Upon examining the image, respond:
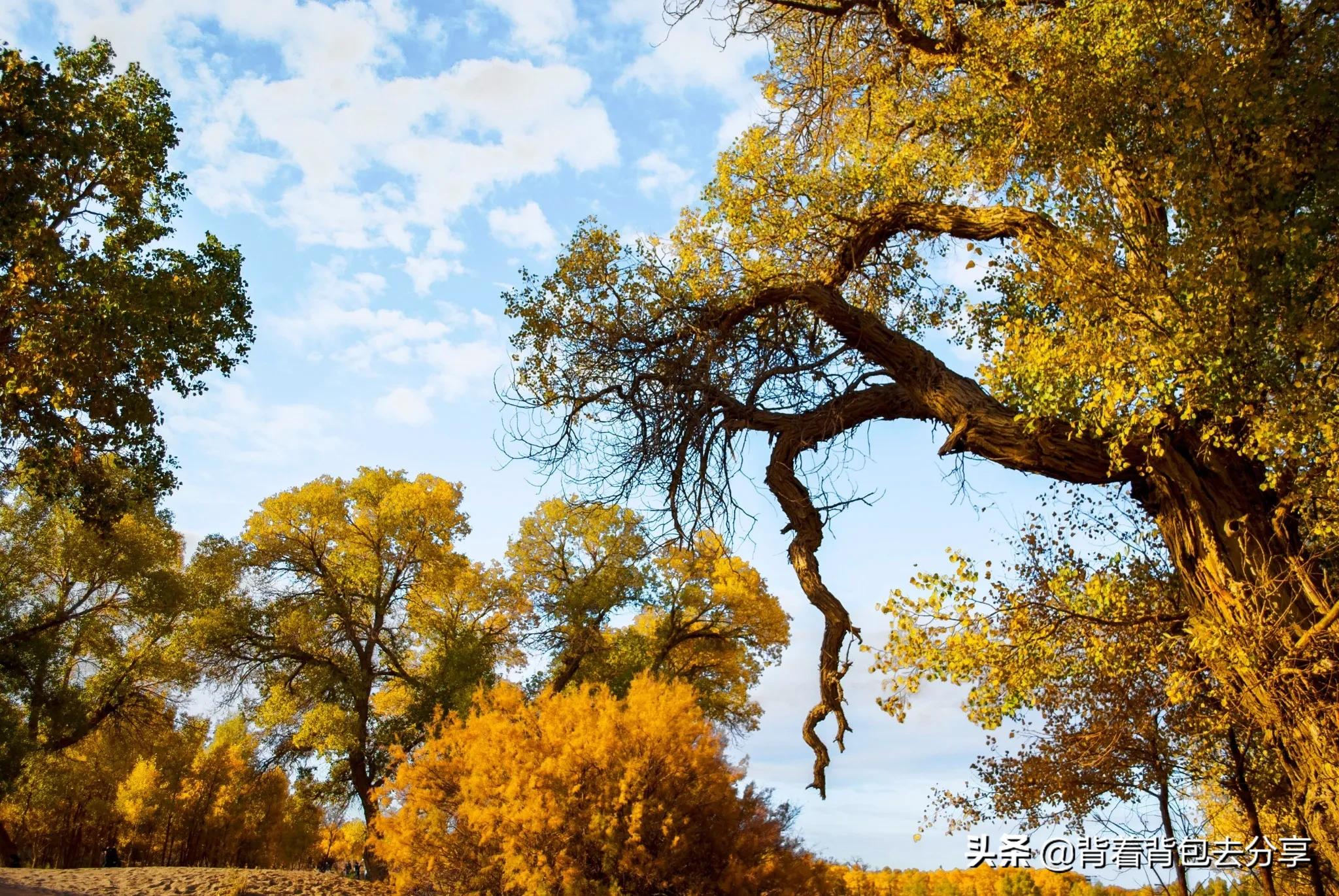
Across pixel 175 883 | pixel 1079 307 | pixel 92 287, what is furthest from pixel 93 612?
pixel 1079 307

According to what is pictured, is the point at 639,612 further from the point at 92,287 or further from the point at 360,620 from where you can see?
the point at 92,287

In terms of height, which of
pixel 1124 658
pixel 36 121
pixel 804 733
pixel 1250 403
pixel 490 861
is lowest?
pixel 490 861

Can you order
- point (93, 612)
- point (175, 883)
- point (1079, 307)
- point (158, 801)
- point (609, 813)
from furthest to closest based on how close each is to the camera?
1. point (158, 801)
2. point (93, 612)
3. point (175, 883)
4. point (609, 813)
5. point (1079, 307)

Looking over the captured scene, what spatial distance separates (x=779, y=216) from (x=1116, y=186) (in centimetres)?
285

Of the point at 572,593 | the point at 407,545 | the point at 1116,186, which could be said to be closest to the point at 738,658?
the point at 572,593

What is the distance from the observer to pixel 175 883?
1305 cm

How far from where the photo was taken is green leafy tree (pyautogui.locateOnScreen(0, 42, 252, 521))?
10.1 m

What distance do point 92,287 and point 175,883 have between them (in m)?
8.60

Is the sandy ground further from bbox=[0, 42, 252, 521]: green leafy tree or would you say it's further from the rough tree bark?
the rough tree bark

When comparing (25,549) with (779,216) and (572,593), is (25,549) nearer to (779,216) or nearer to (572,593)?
(572,593)

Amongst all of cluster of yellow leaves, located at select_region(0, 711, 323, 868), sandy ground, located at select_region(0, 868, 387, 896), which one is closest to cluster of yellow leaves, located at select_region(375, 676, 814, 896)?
sandy ground, located at select_region(0, 868, 387, 896)

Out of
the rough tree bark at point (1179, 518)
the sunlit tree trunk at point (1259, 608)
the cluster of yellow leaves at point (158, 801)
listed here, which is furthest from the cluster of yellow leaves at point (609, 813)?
the cluster of yellow leaves at point (158, 801)

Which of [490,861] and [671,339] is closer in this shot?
[671,339]

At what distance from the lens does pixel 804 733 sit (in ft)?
20.7
